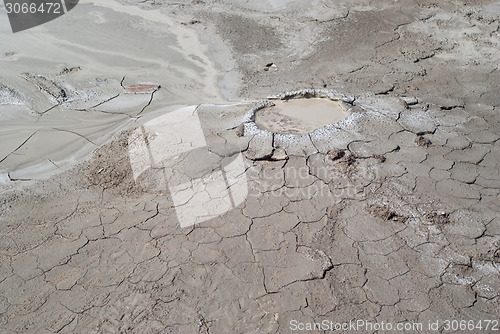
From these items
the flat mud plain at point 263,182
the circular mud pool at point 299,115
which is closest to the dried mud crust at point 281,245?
the flat mud plain at point 263,182

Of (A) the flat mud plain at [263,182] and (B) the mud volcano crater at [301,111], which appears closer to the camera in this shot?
(A) the flat mud plain at [263,182]

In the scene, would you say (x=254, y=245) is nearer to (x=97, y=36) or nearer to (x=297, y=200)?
(x=297, y=200)

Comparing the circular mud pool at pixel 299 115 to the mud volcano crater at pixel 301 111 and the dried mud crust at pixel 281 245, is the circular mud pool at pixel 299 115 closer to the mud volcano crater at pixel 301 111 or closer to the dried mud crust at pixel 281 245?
the mud volcano crater at pixel 301 111

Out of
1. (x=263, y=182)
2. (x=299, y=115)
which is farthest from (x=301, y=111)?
(x=263, y=182)

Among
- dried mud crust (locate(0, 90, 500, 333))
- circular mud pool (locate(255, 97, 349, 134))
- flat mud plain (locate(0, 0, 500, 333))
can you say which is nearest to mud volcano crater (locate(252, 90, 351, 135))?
circular mud pool (locate(255, 97, 349, 134))

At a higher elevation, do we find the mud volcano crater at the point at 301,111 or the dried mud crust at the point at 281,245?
the mud volcano crater at the point at 301,111

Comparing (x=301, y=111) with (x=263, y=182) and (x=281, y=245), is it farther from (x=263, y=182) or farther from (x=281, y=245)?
(x=281, y=245)
